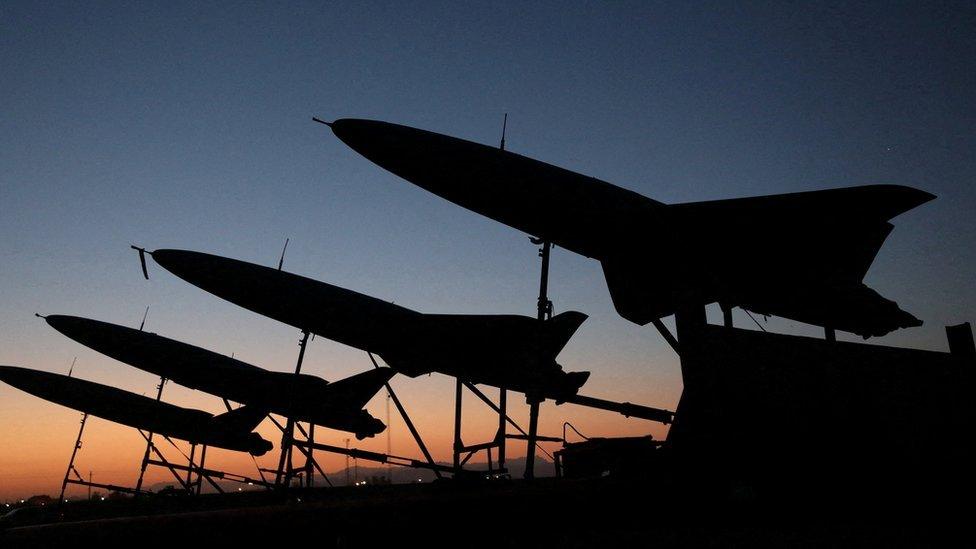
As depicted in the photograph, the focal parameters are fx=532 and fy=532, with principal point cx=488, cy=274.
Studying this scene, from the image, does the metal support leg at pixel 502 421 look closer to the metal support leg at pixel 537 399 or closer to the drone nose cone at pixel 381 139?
the metal support leg at pixel 537 399

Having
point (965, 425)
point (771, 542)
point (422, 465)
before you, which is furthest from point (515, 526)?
point (422, 465)

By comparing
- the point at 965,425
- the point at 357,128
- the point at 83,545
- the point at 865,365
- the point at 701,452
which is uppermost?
the point at 357,128

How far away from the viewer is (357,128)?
28.4 feet

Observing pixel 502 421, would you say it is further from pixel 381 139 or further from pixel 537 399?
pixel 381 139

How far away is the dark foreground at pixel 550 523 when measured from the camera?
3.80 metres

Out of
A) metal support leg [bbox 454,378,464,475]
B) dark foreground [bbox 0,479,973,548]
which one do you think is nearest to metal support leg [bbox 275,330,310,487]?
metal support leg [bbox 454,378,464,475]

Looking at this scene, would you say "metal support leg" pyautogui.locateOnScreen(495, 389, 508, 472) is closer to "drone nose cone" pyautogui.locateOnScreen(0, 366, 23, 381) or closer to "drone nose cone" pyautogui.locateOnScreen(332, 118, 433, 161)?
"drone nose cone" pyautogui.locateOnScreen(332, 118, 433, 161)

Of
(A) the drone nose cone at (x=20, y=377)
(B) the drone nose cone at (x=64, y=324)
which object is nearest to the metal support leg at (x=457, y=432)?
(B) the drone nose cone at (x=64, y=324)

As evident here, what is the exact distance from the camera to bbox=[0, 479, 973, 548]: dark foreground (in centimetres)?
380

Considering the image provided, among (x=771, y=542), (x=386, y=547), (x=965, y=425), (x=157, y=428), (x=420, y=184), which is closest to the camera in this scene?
(x=386, y=547)

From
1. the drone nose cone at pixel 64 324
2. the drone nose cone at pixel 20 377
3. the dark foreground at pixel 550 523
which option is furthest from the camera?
the drone nose cone at pixel 20 377

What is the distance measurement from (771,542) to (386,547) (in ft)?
10.7

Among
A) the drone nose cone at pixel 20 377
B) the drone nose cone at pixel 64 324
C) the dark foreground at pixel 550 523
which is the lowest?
the dark foreground at pixel 550 523

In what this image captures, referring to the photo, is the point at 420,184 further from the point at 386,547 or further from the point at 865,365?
the point at 865,365
